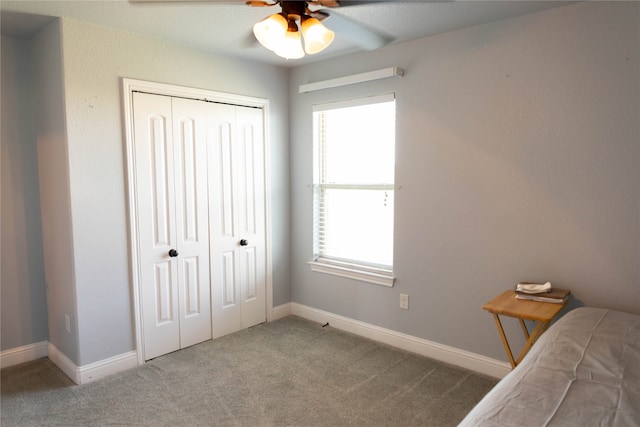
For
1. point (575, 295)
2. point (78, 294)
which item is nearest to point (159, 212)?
point (78, 294)

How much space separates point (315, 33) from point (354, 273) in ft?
7.09

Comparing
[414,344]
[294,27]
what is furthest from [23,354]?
[294,27]

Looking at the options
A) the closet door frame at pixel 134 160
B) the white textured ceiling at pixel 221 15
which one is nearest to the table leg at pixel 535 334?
the white textured ceiling at pixel 221 15

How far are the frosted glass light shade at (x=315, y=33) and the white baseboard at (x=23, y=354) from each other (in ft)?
9.98

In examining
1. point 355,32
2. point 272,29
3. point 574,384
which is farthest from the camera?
point 355,32

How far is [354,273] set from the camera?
360cm

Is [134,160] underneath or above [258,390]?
above

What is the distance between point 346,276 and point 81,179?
7.15ft

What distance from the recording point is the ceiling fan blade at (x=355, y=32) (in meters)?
2.29

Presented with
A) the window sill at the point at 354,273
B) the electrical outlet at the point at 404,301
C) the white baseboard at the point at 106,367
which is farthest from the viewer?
the window sill at the point at 354,273

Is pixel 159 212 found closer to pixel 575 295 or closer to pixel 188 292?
pixel 188 292

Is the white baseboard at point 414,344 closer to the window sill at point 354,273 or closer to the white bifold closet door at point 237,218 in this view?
the window sill at point 354,273

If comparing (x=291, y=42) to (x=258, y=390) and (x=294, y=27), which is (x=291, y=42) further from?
(x=258, y=390)

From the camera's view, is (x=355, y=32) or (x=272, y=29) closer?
(x=272, y=29)
